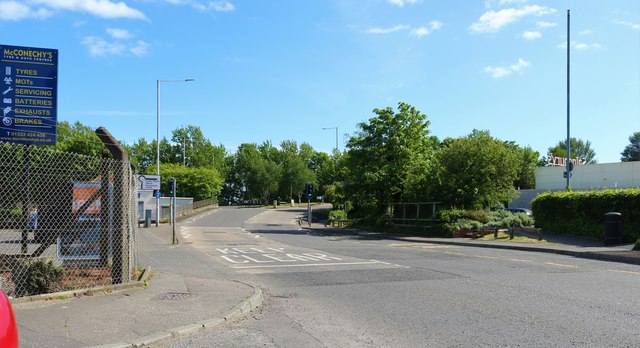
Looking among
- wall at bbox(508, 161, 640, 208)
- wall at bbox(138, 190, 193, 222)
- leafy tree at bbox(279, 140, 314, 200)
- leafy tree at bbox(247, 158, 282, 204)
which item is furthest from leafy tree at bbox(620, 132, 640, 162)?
wall at bbox(138, 190, 193, 222)

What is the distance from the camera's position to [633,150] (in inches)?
4102

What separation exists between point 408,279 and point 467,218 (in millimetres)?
17571

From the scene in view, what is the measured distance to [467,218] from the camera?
28.2 m

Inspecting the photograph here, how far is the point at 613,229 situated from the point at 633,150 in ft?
323

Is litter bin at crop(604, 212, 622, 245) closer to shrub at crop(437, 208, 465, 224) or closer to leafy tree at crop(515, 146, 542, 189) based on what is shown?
shrub at crop(437, 208, 465, 224)

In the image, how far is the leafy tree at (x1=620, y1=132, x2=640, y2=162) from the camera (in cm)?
10281

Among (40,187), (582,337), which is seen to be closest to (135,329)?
(40,187)

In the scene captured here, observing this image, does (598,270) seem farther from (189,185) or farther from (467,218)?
(189,185)

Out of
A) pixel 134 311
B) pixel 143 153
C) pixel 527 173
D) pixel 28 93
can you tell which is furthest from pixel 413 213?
pixel 143 153

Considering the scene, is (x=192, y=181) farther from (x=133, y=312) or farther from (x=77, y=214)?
(x=133, y=312)

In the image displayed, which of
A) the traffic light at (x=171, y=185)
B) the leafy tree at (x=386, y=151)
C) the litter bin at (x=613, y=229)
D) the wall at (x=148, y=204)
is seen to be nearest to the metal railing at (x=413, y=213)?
the leafy tree at (x=386, y=151)

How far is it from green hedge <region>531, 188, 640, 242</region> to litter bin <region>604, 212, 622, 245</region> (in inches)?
26.5

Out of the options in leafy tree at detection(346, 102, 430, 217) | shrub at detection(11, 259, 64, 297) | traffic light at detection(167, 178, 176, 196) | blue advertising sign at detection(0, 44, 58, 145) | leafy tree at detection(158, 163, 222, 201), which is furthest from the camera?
leafy tree at detection(158, 163, 222, 201)

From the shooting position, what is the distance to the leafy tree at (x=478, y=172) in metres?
28.5
